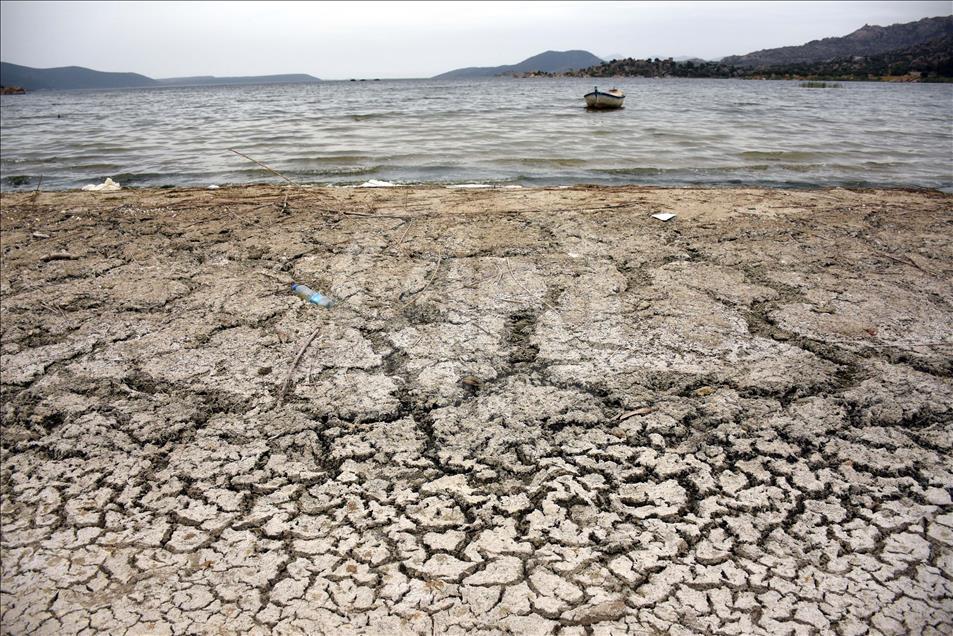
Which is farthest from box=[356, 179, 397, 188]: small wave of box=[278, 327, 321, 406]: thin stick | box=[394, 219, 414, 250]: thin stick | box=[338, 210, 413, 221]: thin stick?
box=[278, 327, 321, 406]: thin stick

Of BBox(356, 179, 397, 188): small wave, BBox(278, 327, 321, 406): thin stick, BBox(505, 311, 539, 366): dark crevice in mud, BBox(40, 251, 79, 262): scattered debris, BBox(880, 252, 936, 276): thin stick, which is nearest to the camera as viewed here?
BBox(278, 327, 321, 406): thin stick

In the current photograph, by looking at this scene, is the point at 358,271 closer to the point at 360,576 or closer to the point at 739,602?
the point at 360,576

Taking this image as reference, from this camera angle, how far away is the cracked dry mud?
4.07 feet

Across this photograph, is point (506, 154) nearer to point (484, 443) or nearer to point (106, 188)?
point (106, 188)

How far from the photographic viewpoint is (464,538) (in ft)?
4.49

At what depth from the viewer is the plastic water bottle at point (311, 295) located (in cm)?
261

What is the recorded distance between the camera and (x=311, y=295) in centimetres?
267

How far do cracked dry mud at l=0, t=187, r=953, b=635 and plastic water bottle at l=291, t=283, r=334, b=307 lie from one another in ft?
0.20

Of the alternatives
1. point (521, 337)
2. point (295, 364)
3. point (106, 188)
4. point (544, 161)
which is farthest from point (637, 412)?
point (106, 188)

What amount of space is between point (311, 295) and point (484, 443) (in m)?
1.39

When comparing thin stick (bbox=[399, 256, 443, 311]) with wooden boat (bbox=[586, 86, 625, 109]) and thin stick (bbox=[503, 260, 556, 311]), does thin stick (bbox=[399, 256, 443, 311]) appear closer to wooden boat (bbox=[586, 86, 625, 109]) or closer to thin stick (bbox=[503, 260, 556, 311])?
thin stick (bbox=[503, 260, 556, 311])

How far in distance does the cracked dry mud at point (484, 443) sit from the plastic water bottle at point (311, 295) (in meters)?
0.06

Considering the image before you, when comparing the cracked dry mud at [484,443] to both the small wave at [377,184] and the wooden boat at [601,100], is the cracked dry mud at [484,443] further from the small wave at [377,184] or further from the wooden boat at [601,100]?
the wooden boat at [601,100]

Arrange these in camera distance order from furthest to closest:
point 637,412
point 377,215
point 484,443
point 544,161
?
1. point 544,161
2. point 377,215
3. point 637,412
4. point 484,443
